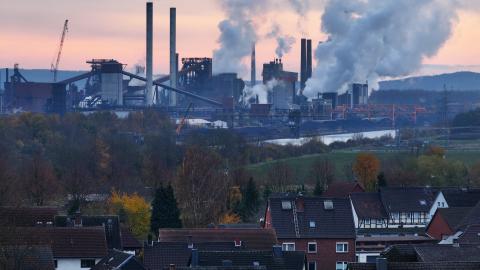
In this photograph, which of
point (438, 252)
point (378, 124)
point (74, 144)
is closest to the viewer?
point (438, 252)

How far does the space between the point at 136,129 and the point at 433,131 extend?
863 inches

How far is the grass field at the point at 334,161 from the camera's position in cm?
5741

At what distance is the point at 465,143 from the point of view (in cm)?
8081

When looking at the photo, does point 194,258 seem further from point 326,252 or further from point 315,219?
point 315,219

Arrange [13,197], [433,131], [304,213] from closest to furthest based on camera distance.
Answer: [304,213], [13,197], [433,131]

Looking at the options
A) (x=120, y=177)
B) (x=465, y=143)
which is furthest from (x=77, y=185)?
(x=465, y=143)

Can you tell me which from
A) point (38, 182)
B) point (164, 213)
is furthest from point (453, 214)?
point (38, 182)

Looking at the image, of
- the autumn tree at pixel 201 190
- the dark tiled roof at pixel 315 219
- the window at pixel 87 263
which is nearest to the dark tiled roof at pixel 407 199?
the autumn tree at pixel 201 190

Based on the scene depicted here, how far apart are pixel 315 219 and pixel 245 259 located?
768cm

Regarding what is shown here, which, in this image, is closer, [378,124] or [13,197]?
[13,197]

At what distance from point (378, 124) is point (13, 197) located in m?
80.7

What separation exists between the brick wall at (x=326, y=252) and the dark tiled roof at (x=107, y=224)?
150 inches

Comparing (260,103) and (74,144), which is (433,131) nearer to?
(260,103)

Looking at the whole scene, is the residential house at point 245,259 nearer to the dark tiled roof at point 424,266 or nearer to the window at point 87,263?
the dark tiled roof at point 424,266
